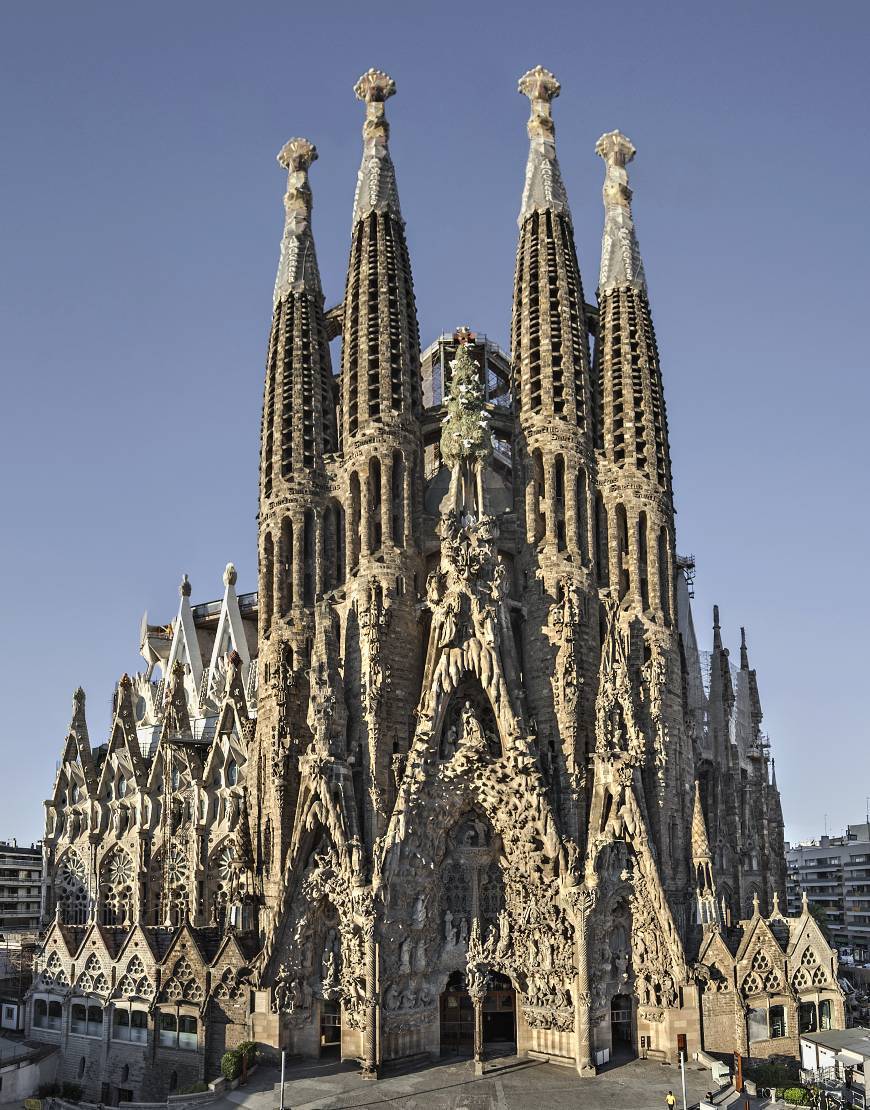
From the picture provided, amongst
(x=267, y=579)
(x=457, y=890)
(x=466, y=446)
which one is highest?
(x=466, y=446)

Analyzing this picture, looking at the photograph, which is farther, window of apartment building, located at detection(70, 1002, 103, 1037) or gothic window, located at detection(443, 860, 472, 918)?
window of apartment building, located at detection(70, 1002, 103, 1037)

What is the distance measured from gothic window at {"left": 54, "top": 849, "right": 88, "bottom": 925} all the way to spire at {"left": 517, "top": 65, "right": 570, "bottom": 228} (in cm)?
3903

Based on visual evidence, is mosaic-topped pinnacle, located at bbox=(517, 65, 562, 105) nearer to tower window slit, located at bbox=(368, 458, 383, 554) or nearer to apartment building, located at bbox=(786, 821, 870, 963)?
tower window slit, located at bbox=(368, 458, 383, 554)

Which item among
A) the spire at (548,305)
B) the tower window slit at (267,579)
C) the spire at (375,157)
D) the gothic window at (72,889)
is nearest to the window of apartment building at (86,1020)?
the gothic window at (72,889)

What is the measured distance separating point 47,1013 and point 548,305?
119 feet

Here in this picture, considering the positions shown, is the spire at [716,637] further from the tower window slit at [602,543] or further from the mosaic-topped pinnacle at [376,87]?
the mosaic-topped pinnacle at [376,87]

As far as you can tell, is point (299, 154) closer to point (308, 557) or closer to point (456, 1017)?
point (308, 557)

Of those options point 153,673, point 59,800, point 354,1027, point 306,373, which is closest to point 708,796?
point 354,1027

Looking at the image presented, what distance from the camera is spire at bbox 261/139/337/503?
52178 mm

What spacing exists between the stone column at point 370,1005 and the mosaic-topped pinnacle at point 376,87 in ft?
126

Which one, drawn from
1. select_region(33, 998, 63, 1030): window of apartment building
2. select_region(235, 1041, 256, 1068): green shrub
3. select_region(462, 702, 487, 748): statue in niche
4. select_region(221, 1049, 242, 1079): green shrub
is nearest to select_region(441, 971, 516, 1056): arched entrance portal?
select_region(235, 1041, 256, 1068): green shrub

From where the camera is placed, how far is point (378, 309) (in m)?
52.6

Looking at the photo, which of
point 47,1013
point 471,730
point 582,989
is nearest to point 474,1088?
point 582,989

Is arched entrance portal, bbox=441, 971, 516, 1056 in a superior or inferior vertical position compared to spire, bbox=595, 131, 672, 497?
inferior
